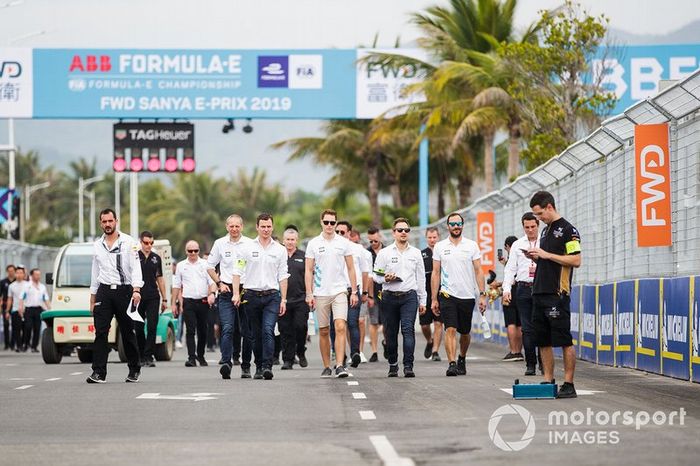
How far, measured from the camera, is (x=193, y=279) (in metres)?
22.7

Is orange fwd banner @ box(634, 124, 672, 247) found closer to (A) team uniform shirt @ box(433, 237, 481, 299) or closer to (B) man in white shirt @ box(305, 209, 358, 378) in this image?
(A) team uniform shirt @ box(433, 237, 481, 299)

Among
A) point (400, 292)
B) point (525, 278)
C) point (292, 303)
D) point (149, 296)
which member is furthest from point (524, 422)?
point (149, 296)

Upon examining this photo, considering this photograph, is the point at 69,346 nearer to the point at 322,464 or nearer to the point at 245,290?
the point at 245,290

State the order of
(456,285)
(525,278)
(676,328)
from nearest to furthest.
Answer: (676,328)
(456,285)
(525,278)

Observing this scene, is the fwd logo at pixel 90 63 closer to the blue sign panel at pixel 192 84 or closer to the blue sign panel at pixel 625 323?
the blue sign panel at pixel 192 84

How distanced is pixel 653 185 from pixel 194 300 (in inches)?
312

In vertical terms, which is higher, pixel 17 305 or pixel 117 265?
pixel 117 265

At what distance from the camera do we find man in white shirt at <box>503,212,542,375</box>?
1767cm

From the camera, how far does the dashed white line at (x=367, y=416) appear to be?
11820 millimetres

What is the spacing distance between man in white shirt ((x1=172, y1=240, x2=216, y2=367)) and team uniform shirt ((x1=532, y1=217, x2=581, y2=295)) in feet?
29.5

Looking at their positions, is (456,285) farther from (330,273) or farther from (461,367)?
(330,273)

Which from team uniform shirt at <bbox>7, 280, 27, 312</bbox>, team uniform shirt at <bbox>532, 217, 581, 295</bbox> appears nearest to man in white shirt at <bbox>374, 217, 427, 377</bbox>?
team uniform shirt at <bbox>532, 217, 581, 295</bbox>

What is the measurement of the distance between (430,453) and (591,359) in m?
12.1

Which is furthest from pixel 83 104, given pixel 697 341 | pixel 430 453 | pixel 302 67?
pixel 430 453
